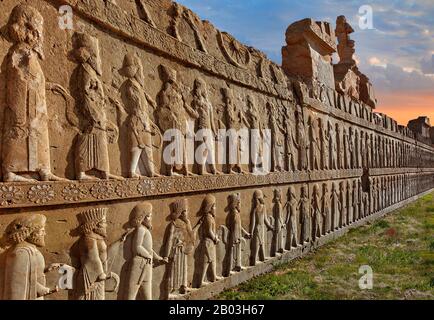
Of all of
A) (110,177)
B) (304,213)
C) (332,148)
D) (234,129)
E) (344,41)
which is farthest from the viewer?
(344,41)

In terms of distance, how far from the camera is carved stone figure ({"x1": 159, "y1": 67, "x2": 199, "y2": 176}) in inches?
186

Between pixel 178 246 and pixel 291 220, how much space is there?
3590mm

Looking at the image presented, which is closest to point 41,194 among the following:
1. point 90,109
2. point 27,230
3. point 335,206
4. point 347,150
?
point 27,230

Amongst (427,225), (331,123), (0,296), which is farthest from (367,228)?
(0,296)

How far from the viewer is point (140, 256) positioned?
4.18 meters

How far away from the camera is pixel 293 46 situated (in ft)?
32.1

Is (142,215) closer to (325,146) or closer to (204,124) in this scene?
(204,124)

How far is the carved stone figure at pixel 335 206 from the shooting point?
33.4 ft

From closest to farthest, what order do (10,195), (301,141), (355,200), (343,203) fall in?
(10,195) < (301,141) < (343,203) < (355,200)

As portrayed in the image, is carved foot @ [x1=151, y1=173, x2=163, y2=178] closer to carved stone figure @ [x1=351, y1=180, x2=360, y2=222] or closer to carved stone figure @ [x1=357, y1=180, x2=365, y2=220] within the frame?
carved stone figure @ [x1=351, y1=180, x2=360, y2=222]

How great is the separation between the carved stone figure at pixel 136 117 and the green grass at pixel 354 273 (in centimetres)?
239

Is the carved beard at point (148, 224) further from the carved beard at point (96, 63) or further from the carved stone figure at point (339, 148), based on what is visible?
the carved stone figure at point (339, 148)

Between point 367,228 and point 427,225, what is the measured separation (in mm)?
1814

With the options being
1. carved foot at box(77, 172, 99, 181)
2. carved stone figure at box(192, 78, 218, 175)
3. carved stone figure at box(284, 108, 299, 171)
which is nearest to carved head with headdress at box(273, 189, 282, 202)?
carved stone figure at box(284, 108, 299, 171)
